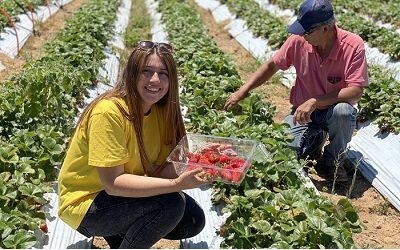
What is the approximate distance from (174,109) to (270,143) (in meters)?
1.25

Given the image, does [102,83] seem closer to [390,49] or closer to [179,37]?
[179,37]

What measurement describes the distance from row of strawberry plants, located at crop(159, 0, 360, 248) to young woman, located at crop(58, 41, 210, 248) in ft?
1.42

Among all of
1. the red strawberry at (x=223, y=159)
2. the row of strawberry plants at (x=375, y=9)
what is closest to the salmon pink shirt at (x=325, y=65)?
the red strawberry at (x=223, y=159)

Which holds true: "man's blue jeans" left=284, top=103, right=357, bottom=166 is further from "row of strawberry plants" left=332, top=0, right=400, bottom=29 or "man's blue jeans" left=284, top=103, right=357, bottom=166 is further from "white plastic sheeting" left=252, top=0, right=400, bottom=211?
"row of strawberry plants" left=332, top=0, right=400, bottom=29

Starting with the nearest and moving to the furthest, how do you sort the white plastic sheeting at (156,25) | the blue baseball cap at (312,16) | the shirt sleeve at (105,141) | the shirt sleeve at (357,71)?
the shirt sleeve at (105,141), the blue baseball cap at (312,16), the shirt sleeve at (357,71), the white plastic sheeting at (156,25)

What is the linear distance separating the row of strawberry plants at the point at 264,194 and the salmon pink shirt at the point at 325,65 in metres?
0.41

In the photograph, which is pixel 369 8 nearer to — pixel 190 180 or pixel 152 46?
pixel 152 46

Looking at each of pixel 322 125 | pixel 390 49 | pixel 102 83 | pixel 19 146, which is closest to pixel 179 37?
pixel 102 83

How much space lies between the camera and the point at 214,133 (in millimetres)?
4430

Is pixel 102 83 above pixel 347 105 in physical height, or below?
below

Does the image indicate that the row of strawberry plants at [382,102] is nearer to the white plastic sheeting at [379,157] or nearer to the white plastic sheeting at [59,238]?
the white plastic sheeting at [379,157]

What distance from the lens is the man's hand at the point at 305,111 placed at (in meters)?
4.36

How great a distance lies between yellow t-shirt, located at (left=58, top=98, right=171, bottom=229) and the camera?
2.87 metres

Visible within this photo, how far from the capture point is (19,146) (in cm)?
406
